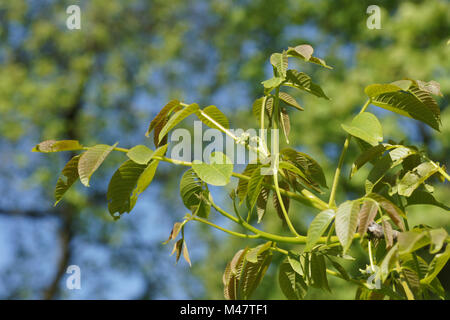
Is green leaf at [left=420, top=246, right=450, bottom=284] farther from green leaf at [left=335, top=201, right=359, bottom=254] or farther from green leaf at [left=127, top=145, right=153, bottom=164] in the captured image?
green leaf at [left=127, top=145, right=153, bottom=164]

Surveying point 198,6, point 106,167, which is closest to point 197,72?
point 198,6

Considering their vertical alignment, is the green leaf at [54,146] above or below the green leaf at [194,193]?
above

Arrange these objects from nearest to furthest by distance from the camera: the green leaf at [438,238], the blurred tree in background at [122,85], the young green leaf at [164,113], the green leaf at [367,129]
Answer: the green leaf at [438,238] → the green leaf at [367,129] → the young green leaf at [164,113] → the blurred tree in background at [122,85]

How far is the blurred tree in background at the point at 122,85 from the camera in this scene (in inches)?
298

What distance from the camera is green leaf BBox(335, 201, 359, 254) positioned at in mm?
590

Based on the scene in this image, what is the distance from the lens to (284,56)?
2.57ft

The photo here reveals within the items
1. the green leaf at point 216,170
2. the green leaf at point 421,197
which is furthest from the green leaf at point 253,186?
the green leaf at point 421,197

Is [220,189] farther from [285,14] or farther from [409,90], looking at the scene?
[409,90]

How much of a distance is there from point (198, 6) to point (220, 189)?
467 cm

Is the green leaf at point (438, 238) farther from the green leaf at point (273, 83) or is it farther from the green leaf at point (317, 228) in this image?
the green leaf at point (273, 83)

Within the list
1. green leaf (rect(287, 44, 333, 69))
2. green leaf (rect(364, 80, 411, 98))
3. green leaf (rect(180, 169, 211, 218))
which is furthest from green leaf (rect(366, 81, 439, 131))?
green leaf (rect(180, 169, 211, 218))

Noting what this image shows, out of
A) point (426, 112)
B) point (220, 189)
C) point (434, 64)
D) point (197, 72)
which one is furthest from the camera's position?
point (197, 72)

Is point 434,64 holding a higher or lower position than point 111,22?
lower

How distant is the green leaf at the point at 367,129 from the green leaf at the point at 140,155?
32 centimetres
